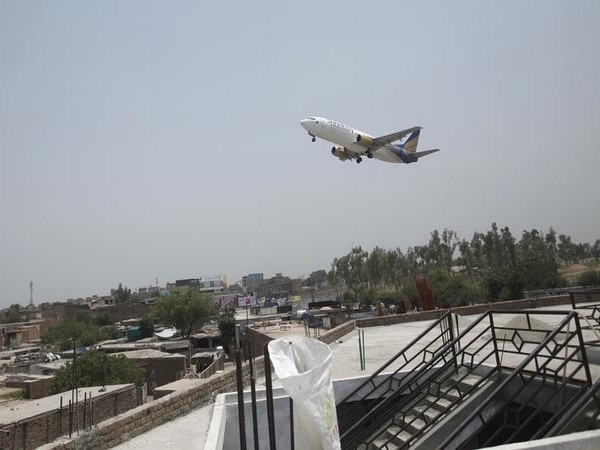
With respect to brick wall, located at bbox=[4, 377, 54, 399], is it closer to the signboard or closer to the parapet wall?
the signboard

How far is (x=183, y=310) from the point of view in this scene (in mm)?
67250

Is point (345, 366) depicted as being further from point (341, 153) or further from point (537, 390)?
point (341, 153)

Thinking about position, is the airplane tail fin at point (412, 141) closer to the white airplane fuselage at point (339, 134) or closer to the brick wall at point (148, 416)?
the white airplane fuselage at point (339, 134)

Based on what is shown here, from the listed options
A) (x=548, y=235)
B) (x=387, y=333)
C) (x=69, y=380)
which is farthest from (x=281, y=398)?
(x=548, y=235)

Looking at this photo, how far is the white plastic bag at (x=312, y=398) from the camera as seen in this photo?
3.91 meters

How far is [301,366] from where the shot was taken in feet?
14.4

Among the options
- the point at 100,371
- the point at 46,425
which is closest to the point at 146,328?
the point at 100,371

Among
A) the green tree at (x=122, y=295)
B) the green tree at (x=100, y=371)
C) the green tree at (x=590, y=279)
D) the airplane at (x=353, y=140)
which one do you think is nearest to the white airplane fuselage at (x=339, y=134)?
the airplane at (x=353, y=140)

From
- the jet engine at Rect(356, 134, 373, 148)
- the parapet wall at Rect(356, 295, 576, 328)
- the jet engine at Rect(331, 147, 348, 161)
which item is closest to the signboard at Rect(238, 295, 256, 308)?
the jet engine at Rect(331, 147, 348, 161)

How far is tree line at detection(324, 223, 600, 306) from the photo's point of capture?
46594 mm

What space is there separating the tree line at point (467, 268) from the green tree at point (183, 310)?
2968 cm

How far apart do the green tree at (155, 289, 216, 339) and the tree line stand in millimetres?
29676

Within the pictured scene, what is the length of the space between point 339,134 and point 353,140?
4.51ft

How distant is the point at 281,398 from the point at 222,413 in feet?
4.03
